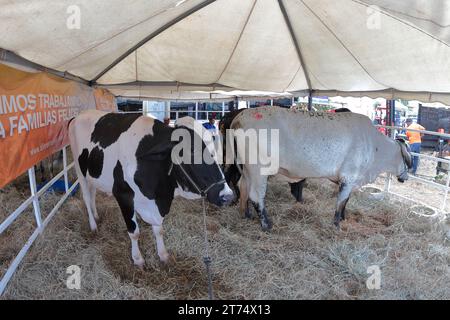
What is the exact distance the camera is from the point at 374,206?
15.8ft

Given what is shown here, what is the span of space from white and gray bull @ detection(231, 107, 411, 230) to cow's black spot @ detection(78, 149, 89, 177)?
174cm

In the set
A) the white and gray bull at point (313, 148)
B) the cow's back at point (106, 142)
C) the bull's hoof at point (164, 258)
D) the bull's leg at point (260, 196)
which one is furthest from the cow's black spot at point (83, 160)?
the bull's leg at point (260, 196)

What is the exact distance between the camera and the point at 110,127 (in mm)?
2994

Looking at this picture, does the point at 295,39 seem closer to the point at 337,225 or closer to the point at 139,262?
the point at 337,225

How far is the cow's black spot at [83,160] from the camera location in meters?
3.15

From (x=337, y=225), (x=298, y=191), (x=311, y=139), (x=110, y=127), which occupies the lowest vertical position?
(x=337, y=225)

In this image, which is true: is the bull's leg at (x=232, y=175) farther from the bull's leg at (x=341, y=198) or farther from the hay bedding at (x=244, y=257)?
the bull's leg at (x=341, y=198)

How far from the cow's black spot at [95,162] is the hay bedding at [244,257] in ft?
2.37

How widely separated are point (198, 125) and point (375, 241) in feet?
8.08

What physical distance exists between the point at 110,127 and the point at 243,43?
213 centimetres

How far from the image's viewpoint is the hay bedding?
2561 mm

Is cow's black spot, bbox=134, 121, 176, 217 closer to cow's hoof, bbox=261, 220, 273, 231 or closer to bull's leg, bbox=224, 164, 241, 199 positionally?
cow's hoof, bbox=261, 220, 273, 231

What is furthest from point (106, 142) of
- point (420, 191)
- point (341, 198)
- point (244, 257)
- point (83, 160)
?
point (420, 191)

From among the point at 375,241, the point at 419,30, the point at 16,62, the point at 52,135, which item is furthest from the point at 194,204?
the point at 419,30
